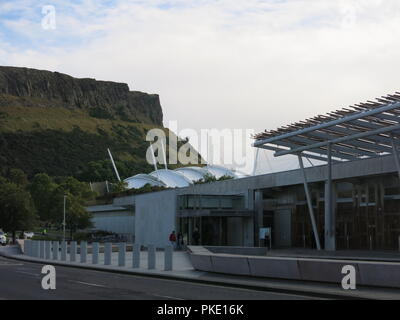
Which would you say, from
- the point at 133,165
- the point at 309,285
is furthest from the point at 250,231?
the point at 133,165

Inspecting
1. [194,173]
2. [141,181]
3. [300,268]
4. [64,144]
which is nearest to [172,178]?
[194,173]

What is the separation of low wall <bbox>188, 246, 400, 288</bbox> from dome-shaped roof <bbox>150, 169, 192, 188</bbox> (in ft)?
255

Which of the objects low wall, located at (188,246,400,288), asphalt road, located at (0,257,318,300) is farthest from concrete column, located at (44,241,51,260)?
asphalt road, located at (0,257,318,300)

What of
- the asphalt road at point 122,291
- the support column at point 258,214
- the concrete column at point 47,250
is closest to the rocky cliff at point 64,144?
the support column at point 258,214

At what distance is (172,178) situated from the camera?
105812mm

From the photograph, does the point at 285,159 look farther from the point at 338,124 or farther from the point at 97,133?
the point at 97,133

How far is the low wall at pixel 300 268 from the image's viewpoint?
1712cm

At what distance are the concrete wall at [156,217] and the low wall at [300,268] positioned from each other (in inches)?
1106

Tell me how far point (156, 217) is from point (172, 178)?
49.1m

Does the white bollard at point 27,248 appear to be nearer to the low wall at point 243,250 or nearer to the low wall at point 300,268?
the low wall at point 243,250

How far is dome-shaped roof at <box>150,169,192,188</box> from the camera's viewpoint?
103m

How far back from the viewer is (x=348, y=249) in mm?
41312

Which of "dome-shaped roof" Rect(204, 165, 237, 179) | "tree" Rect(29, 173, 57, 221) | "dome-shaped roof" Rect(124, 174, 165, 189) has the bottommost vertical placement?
"tree" Rect(29, 173, 57, 221)

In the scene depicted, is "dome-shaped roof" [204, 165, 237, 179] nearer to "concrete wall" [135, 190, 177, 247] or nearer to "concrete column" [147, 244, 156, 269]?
"concrete wall" [135, 190, 177, 247]
